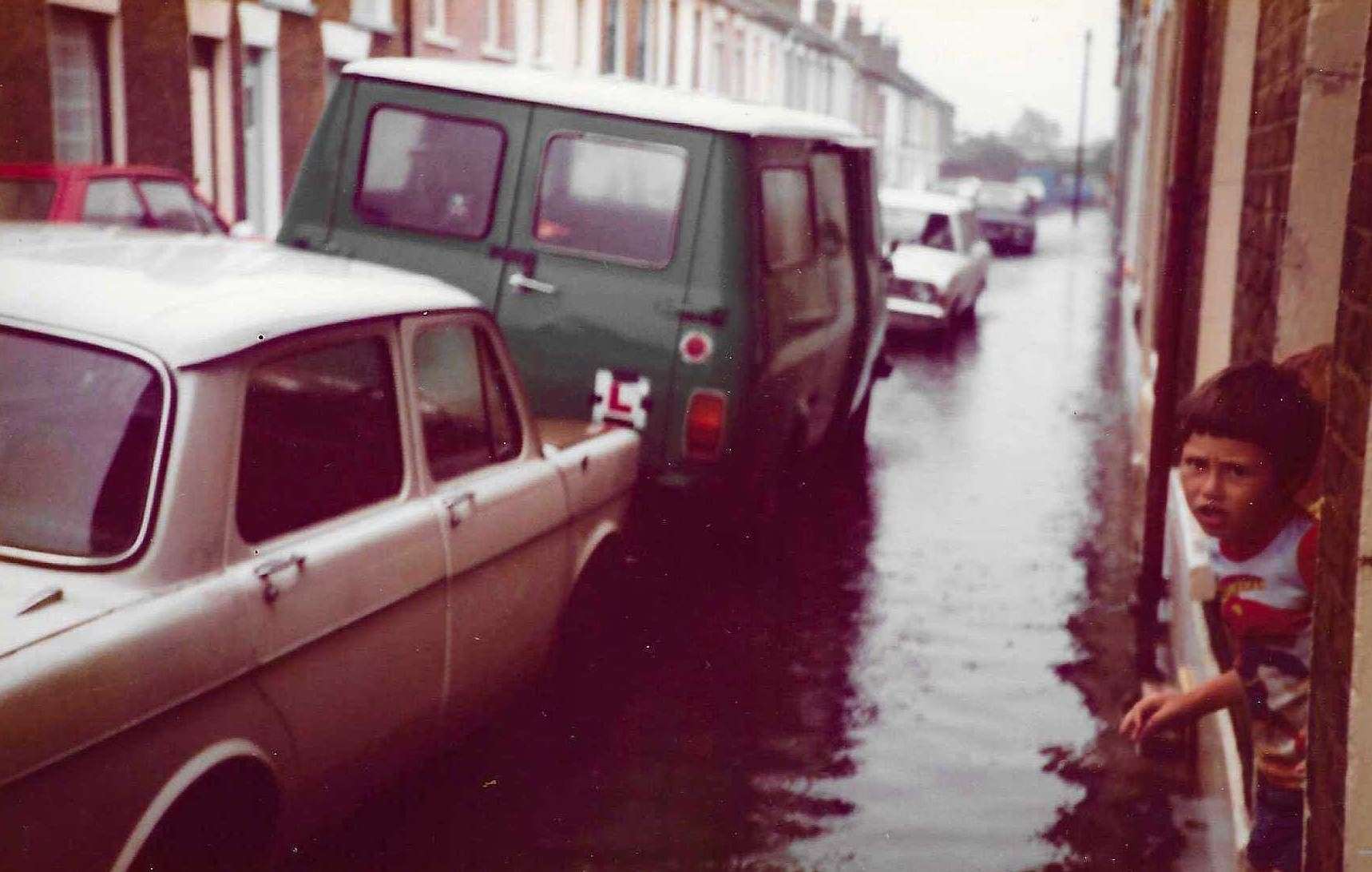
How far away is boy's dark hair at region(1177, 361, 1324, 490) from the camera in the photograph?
3254 mm

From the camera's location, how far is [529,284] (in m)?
7.54

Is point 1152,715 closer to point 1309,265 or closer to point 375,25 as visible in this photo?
point 1309,265

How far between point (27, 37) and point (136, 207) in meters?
4.67

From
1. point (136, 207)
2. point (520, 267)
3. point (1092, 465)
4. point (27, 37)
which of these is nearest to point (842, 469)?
point (1092, 465)

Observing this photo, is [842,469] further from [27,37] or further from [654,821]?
[27,37]

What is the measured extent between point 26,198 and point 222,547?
9.59 metres

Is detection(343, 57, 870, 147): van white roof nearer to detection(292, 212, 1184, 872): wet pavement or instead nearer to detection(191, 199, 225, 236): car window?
detection(292, 212, 1184, 872): wet pavement

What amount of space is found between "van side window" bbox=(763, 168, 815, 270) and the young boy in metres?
4.46

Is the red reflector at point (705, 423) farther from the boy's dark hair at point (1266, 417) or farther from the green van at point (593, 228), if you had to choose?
the boy's dark hair at point (1266, 417)

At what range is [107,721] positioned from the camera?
10.2 feet

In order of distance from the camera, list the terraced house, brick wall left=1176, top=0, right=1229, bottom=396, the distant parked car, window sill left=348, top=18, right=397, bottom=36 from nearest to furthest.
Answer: brick wall left=1176, top=0, right=1229, bottom=396 < the terraced house < window sill left=348, top=18, right=397, bottom=36 < the distant parked car

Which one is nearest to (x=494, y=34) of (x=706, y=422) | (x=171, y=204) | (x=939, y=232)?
(x=939, y=232)

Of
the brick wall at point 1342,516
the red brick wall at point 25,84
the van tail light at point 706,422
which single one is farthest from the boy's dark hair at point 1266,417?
the red brick wall at point 25,84

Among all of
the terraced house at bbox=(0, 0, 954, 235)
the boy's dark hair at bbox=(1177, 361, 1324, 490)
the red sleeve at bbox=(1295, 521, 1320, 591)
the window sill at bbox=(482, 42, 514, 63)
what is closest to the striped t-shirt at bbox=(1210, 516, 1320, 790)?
the red sleeve at bbox=(1295, 521, 1320, 591)
